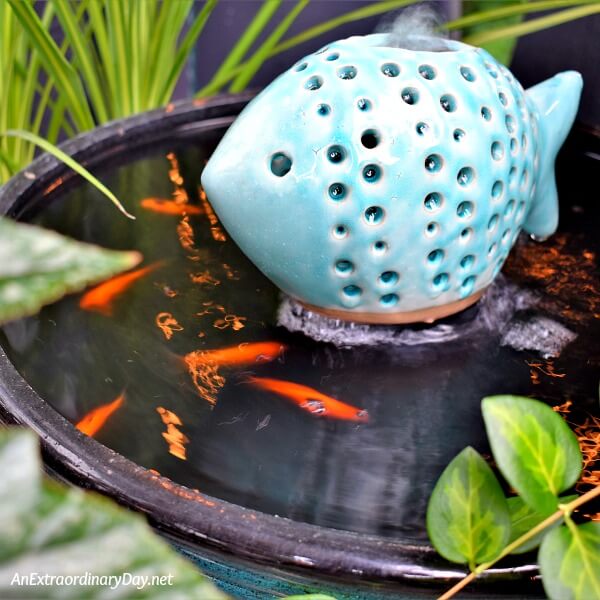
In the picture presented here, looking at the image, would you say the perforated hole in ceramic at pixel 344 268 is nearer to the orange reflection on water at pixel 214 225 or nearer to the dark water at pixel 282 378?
the dark water at pixel 282 378

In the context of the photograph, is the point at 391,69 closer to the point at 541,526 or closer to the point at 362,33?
the point at 541,526

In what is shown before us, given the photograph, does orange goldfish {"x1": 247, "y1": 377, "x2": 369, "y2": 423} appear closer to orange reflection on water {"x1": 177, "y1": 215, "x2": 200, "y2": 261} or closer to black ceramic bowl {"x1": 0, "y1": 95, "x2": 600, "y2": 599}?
black ceramic bowl {"x1": 0, "y1": 95, "x2": 600, "y2": 599}

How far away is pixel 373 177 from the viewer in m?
0.40

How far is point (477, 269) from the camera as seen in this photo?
445 millimetres

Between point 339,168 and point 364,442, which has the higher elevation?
point 339,168

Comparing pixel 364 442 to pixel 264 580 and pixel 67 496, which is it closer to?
pixel 264 580

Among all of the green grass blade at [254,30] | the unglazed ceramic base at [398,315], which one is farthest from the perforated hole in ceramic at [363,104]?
the green grass blade at [254,30]

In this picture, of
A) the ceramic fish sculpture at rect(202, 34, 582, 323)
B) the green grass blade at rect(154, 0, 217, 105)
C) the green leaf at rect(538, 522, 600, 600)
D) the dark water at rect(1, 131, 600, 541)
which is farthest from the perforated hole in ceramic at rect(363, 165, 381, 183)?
the green grass blade at rect(154, 0, 217, 105)

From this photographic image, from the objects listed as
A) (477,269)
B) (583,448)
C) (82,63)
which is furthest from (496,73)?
(82,63)

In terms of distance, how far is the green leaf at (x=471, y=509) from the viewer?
26 cm

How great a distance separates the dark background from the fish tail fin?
0.46 ft

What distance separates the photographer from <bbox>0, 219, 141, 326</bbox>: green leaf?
0.28ft

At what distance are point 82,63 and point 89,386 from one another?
378mm

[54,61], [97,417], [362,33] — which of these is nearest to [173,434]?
[97,417]
